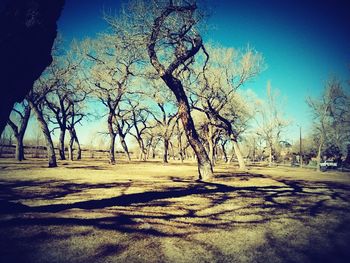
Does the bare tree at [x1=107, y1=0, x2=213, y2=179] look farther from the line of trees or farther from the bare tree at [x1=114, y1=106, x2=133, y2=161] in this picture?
the bare tree at [x1=114, y1=106, x2=133, y2=161]

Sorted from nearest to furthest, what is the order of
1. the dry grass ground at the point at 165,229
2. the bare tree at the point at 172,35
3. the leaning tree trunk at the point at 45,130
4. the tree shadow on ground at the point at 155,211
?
the dry grass ground at the point at 165,229, the tree shadow on ground at the point at 155,211, the bare tree at the point at 172,35, the leaning tree trunk at the point at 45,130

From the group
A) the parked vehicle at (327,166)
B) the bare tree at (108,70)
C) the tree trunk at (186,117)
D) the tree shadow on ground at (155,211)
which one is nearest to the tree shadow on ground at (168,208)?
the tree shadow on ground at (155,211)

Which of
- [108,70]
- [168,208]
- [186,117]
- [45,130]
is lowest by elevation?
[168,208]

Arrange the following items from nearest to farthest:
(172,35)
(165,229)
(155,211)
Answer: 1. (165,229)
2. (155,211)
3. (172,35)

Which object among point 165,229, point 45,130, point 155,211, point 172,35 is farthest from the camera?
point 45,130

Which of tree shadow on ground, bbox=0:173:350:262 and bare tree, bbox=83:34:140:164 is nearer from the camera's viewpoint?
tree shadow on ground, bbox=0:173:350:262

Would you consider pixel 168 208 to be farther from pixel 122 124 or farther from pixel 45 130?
pixel 122 124

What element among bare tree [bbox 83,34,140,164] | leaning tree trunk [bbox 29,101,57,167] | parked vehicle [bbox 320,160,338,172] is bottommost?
parked vehicle [bbox 320,160,338,172]

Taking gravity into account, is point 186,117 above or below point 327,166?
above

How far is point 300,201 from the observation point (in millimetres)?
9289

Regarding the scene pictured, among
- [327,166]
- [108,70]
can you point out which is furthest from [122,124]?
[327,166]

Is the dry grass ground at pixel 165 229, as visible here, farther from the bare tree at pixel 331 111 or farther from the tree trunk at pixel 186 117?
the bare tree at pixel 331 111

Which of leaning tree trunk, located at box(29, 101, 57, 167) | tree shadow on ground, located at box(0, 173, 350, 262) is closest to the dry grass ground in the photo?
tree shadow on ground, located at box(0, 173, 350, 262)

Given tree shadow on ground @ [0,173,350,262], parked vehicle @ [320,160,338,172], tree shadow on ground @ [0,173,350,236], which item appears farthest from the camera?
parked vehicle @ [320,160,338,172]
